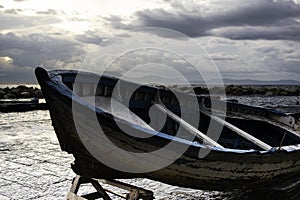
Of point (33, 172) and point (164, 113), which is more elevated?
point (164, 113)

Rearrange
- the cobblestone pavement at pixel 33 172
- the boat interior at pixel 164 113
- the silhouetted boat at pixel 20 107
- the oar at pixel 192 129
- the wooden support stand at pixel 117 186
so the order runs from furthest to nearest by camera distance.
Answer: the silhouetted boat at pixel 20 107, the cobblestone pavement at pixel 33 172, the boat interior at pixel 164 113, the oar at pixel 192 129, the wooden support stand at pixel 117 186

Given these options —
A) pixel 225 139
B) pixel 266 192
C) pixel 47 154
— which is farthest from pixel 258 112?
pixel 47 154

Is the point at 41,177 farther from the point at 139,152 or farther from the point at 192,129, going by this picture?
the point at 139,152

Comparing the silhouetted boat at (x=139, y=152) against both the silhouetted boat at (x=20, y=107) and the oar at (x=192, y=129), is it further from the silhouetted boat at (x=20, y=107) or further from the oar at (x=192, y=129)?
the silhouetted boat at (x=20, y=107)

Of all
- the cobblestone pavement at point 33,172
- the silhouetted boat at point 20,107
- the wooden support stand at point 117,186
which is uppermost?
the wooden support stand at point 117,186

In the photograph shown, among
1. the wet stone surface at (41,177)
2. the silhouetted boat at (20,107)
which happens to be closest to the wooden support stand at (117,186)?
the wet stone surface at (41,177)

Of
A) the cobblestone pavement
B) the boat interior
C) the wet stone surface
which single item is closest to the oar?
the boat interior

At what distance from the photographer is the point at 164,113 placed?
5980 millimetres

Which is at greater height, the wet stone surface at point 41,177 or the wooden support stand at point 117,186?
the wooden support stand at point 117,186

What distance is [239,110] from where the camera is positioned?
7.88 meters

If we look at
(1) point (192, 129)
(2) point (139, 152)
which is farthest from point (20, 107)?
(2) point (139, 152)

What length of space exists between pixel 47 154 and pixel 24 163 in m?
1.02

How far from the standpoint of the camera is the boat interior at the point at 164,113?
16.4ft

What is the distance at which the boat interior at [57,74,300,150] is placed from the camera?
5008 mm
